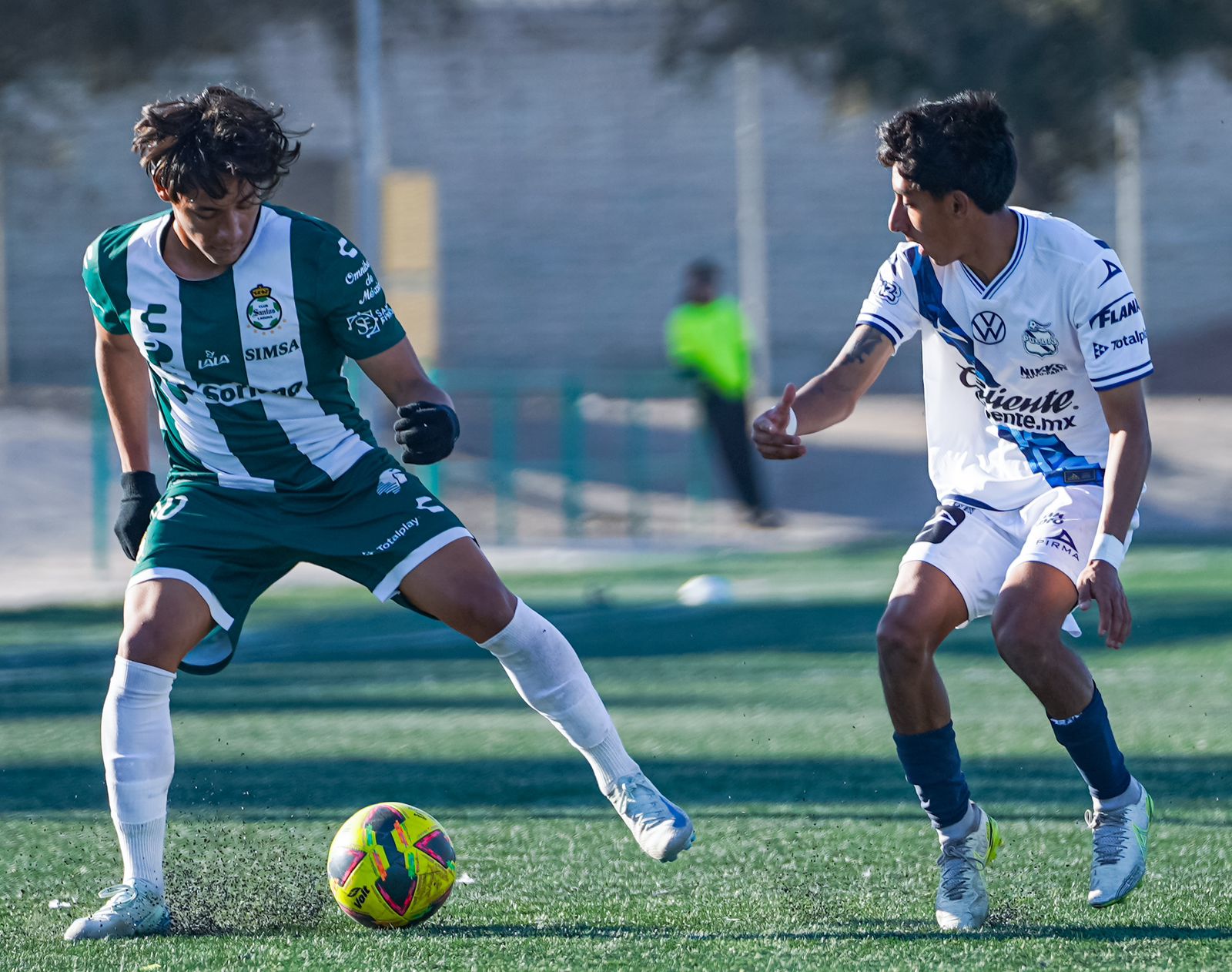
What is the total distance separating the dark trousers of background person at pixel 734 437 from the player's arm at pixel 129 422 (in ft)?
42.3

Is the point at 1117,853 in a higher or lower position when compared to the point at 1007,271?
lower

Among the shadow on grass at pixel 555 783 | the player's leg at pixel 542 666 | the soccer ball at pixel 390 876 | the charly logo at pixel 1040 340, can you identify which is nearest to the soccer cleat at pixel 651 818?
the player's leg at pixel 542 666

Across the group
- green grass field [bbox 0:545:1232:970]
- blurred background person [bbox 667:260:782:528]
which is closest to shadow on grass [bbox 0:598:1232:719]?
green grass field [bbox 0:545:1232:970]

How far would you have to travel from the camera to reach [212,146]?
413cm

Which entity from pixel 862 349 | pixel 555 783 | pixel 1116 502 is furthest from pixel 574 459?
pixel 1116 502

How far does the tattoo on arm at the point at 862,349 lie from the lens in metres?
4.50

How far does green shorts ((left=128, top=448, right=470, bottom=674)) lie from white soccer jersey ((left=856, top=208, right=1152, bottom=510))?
45.5 inches

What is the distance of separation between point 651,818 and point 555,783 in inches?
80.8

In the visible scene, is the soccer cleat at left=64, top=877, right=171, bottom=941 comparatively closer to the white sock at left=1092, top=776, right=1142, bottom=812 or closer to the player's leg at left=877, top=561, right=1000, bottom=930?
the player's leg at left=877, top=561, right=1000, bottom=930

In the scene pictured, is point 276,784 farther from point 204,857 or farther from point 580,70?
point 580,70

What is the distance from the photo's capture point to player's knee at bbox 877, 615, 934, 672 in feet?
13.9

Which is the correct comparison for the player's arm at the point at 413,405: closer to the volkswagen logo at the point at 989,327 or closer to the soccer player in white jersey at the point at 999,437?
the soccer player in white jersey at the point at 999,437

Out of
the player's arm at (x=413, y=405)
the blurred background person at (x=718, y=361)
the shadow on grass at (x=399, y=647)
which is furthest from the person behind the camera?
the blurred background person at (x=718, y=361)

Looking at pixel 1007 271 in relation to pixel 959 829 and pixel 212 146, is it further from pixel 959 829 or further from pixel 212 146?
pixel 212 146
